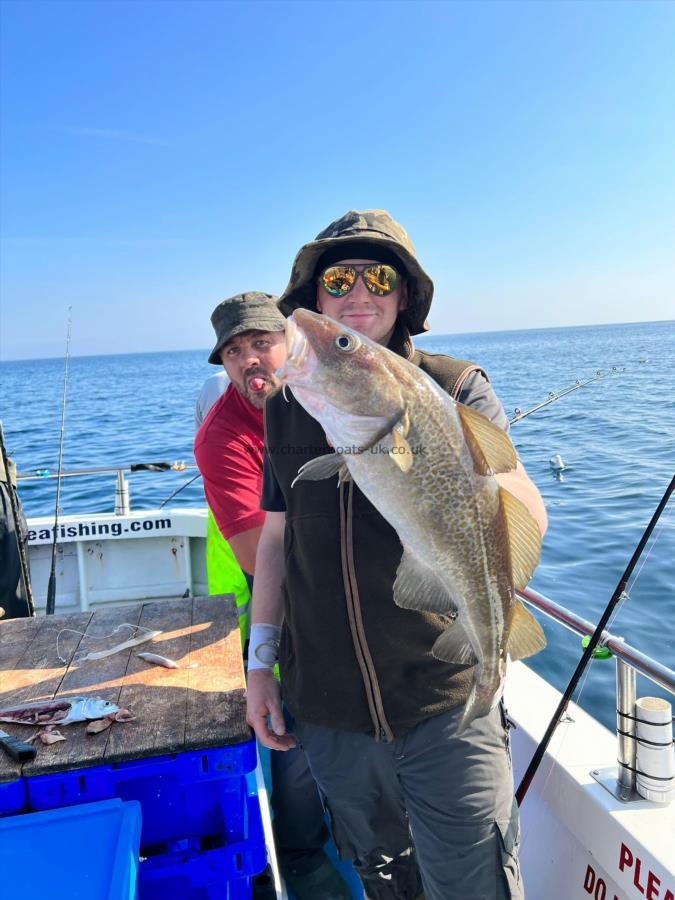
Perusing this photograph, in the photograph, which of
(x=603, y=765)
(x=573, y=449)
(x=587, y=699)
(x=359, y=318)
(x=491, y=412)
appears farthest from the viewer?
(x=573, y=449)

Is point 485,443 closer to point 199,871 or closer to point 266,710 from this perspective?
point 266,710

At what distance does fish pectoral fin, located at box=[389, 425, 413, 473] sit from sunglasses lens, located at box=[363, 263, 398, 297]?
80cm

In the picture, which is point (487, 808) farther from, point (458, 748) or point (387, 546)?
point (387, 546)

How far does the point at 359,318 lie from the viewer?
7.43 feet

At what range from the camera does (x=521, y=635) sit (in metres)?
1.89

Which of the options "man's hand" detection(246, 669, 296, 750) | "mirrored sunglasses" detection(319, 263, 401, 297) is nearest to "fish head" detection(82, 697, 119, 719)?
"man's hand" detection(246, 669, 296, 750)

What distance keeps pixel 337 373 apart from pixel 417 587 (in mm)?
658

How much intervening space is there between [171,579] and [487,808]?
194 inches

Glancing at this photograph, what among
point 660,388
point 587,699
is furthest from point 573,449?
point 587,699

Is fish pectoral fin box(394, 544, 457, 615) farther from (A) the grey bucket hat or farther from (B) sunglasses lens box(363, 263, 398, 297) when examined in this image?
(A) the grey bucket hat

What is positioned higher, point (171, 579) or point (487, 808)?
point (487, 808)

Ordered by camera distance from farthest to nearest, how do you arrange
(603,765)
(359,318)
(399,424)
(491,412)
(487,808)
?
(603,765) < (359,318) < (491,412) < (487,808) < (399,424)

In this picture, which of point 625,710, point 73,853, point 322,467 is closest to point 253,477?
point 322,467

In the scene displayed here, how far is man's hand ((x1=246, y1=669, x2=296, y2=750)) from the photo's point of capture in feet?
7.31
